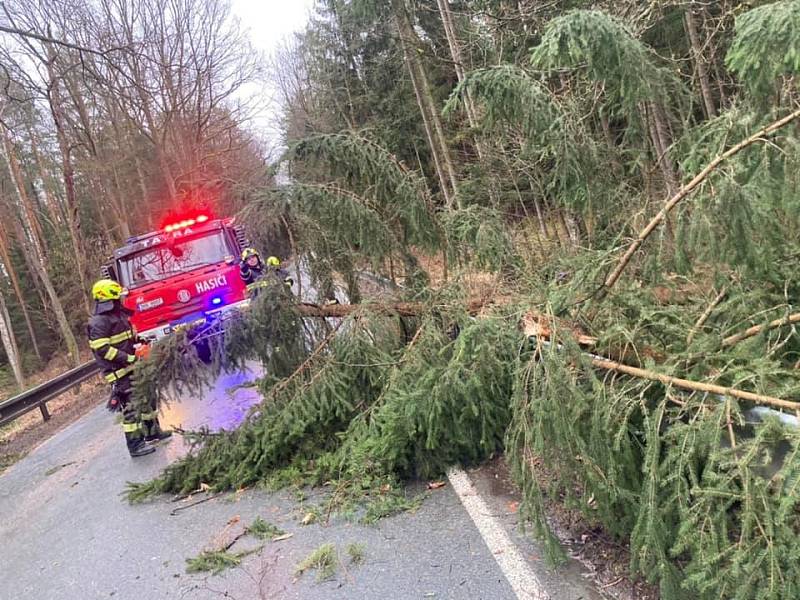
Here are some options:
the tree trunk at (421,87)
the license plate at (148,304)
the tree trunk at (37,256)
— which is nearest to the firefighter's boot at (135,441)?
the license plate at (148,304)

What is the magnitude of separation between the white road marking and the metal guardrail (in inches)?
329

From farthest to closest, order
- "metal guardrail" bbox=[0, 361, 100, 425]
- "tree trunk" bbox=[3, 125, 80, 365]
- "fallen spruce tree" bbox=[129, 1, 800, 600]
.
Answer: "tree trunk" bbox=[3, 125, 80, 365] < "metal guardrail" bbox=[0, 361, 100, 425] < "fallen spruce tree" bbox=[129, 1, 800, 600]

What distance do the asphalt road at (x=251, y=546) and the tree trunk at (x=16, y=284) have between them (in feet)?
69.7

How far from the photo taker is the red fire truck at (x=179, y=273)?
895 cm

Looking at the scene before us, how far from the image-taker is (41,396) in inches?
397

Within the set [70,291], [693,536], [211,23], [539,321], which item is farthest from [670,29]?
[70,291]

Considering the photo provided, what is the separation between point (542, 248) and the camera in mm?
6449

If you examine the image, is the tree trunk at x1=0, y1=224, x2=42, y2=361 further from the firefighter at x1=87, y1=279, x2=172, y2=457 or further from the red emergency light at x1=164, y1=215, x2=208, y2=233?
the firefighter at x1=87, y1=279, x2=172, y2=457

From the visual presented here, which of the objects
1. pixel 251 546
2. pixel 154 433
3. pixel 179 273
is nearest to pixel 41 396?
pixel 179 273

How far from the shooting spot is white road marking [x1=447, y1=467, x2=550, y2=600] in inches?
106

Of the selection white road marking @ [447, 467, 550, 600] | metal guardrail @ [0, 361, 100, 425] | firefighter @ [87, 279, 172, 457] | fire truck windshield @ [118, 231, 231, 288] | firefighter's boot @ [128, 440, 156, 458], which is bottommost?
white road marking @ [447, 467, 550, 600]

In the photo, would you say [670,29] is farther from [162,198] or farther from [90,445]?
[162,198]

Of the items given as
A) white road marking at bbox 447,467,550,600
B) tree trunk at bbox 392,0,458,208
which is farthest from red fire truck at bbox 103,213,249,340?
white road marking at bbox 447,467,550,600

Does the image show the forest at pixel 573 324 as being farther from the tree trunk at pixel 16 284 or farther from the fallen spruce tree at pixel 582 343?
the tree trunk at pixel 16 284
